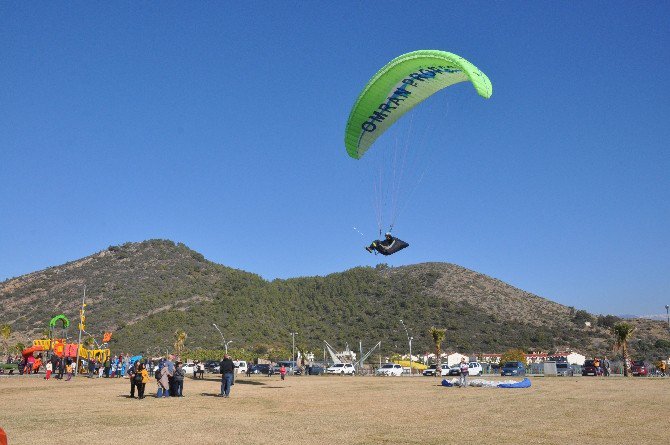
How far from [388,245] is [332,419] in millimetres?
10289

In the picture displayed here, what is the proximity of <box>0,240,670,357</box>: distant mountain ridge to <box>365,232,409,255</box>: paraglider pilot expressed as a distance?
62.9 m

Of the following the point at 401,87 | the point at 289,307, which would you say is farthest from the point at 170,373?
the point at 289,307

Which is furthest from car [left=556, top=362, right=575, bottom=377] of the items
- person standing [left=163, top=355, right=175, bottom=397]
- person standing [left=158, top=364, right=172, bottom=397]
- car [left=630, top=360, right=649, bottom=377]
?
person standing [left=158, top=364, right=172, bottom=397]

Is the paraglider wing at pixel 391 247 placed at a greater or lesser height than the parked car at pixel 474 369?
greater

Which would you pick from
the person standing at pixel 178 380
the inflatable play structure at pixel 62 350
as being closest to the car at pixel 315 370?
the inflatable play structure at pixel 62 350

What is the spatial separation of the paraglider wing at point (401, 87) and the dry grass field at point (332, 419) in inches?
379

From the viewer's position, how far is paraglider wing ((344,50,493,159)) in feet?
63.0

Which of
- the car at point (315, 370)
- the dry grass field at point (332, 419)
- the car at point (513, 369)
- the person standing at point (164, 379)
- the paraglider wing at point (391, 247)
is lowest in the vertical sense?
the car at point (315, 370)

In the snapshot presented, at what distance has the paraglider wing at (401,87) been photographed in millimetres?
19188

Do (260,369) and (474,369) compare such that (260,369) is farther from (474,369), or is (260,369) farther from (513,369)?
(513,369)

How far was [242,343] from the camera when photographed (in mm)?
86562

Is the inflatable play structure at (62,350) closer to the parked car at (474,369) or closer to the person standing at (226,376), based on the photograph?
the person standing at (226,376)

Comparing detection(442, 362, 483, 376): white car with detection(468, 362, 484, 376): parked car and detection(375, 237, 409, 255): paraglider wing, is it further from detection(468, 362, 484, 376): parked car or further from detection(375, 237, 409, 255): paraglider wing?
detection(375, 237, 409, 255): paraglider wing

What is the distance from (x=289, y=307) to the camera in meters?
106
